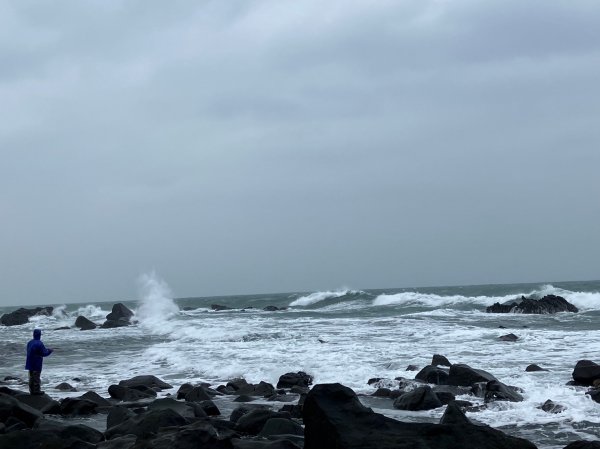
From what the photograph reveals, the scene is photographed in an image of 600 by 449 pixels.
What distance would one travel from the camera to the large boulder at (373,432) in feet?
23.3

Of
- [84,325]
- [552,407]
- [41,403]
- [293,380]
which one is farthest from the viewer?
[84,325]

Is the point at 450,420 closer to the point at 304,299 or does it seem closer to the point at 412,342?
the point at 412,342

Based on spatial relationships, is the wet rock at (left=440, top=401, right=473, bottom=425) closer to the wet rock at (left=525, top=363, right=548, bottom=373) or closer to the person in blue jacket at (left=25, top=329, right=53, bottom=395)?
the wet rock at (left=525, top=363, right=548, bottom=373)

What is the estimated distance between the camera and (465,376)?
47.7 feet

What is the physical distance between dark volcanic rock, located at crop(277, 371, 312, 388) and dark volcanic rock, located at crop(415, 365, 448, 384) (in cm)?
246

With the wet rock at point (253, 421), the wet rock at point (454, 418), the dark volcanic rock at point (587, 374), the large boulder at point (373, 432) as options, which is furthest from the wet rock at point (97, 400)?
the dark volcanic rock at point (587, 374)

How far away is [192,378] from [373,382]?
4906 mm

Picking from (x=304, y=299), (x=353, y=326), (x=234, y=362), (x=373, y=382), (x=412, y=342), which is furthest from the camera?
(x=304, y=299)

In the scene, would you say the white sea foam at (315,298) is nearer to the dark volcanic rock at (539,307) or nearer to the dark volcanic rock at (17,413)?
the dark volcanic rock at (539,307)

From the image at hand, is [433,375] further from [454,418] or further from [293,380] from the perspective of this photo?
[454,418]

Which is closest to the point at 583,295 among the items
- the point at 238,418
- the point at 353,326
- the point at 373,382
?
the point at 353,326

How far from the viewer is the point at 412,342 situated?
2380 cm

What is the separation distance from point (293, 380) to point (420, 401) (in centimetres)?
423

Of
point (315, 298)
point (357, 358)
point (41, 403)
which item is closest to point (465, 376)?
point (357, 358)
